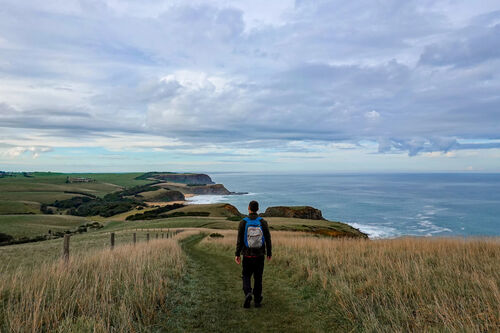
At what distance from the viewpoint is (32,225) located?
182 feet

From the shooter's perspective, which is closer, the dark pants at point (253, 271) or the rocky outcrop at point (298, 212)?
the dark pants at point (253, 271)

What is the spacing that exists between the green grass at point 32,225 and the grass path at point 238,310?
5108cm

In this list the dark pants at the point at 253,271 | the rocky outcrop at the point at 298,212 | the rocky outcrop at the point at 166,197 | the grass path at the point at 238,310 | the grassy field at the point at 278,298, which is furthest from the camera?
the rocky outcrop at the point at 166,197

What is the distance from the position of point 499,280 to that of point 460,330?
11.0 ft

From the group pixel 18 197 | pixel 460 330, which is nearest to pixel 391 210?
pixel 460 330

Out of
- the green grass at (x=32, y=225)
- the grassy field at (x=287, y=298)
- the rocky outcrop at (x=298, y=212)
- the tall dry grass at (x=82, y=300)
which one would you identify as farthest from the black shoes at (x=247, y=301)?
the rocky outcrop at (x=298, y=212)

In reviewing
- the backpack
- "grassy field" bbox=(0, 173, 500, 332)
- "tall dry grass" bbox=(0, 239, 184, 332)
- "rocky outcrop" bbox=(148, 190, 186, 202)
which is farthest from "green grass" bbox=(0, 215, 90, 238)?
"rocky outcrop" bbox=(148, 190, 186, 202)

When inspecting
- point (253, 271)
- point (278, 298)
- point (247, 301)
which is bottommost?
point (278, 298)

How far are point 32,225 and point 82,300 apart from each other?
61561 millimetres

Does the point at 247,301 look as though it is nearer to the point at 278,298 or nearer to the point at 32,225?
the point at 278,298

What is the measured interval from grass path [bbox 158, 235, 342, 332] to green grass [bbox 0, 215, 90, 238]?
51.1 meters

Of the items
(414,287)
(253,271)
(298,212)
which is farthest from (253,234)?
(298,212)

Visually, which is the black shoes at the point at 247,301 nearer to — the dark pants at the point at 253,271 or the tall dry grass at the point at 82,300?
the dark pants at the point at 253,271

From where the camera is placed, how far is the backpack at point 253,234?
7609 mm
